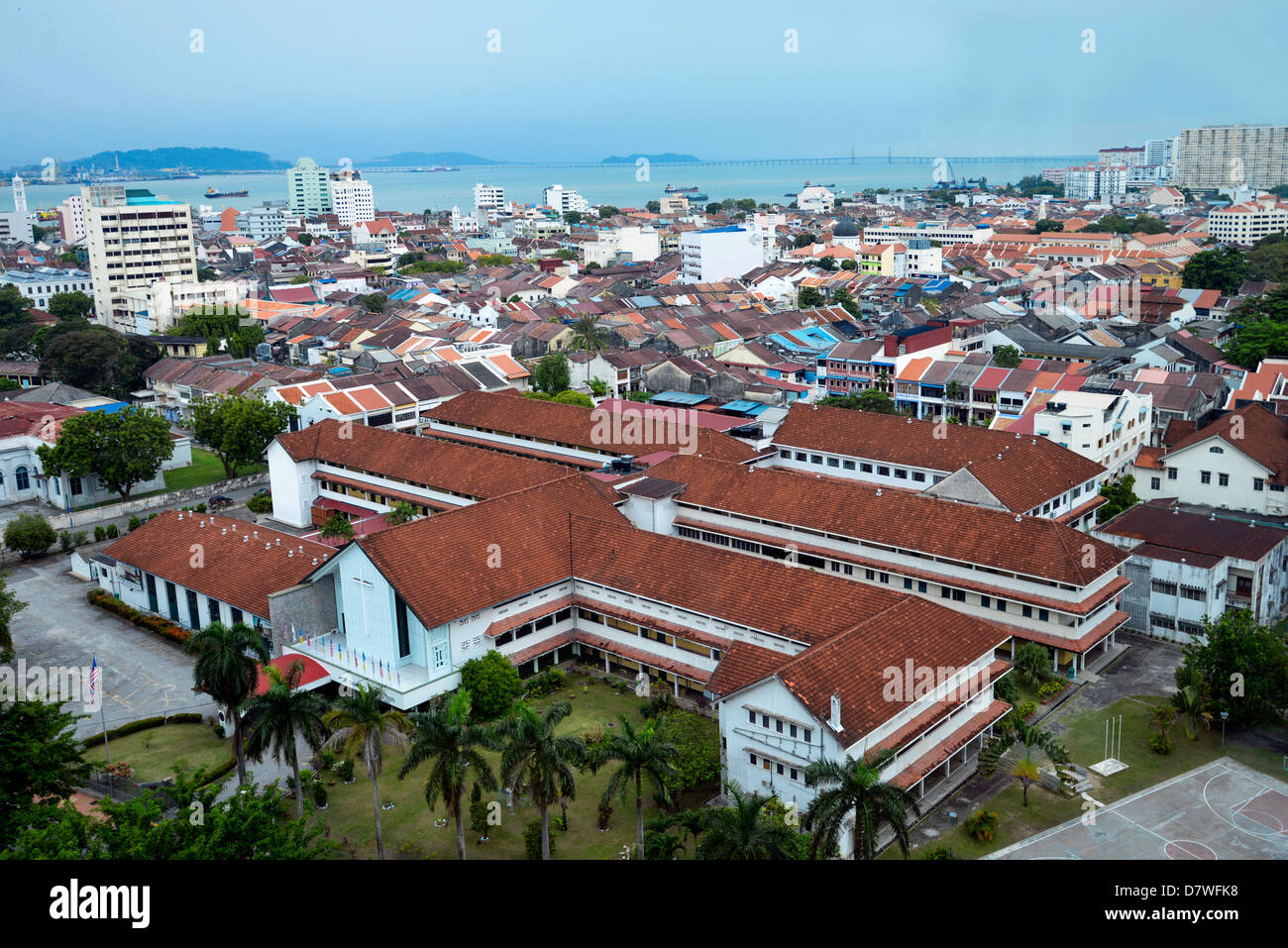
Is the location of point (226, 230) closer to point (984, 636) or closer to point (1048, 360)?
point (1048, 360)

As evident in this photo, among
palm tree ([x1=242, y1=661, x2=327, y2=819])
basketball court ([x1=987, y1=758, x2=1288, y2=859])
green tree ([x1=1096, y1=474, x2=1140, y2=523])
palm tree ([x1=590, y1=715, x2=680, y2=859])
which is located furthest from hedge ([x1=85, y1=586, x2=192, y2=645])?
green tree ([x1=1096, y1=474, x2=1140, y2=523])

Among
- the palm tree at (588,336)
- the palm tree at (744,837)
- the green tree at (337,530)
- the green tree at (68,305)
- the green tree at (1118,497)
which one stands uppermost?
the green tree at (68,305)

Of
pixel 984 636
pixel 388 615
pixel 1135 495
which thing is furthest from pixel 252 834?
pixel 1135 495

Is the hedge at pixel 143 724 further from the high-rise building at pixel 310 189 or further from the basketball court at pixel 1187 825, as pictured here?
the high-rise building at pixel 310 189

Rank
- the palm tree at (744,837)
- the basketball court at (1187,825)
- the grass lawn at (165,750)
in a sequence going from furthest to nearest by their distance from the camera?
the grass lawn at (165,750) → the basketball court at (1187,825) → the palm tree at (744,837)

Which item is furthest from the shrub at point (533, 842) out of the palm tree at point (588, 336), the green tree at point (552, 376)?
the palm tree at point (588, 336)

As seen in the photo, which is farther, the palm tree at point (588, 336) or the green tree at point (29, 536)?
the palm tree at point (588, 336)
